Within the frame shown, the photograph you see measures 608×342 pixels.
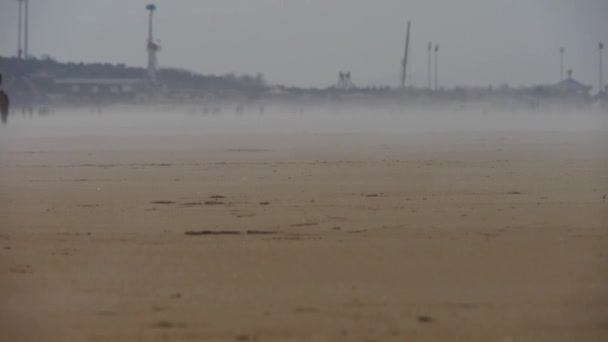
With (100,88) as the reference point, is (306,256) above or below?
below

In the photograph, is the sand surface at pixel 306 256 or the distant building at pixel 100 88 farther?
the distant building at pixel 100 88

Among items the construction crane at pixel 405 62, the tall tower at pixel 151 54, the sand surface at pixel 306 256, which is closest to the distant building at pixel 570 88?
the construction crane at pixel 405 62

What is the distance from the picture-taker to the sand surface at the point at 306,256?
549 cm

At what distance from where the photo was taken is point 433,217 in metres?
9.38

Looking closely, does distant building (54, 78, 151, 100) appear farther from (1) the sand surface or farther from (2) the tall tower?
(1) the sand surface

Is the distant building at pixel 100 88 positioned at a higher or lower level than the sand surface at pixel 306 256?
higher

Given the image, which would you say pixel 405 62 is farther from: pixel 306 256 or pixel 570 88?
pixel 306 256

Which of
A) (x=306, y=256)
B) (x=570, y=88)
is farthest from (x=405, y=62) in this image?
(x=306, y=256)

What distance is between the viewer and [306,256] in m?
7.29

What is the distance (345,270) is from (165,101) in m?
82.9

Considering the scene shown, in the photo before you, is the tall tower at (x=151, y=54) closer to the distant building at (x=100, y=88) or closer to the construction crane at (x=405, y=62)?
the distant building at (x=100, y=88)

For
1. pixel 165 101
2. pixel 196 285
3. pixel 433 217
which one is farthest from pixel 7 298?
pixel 165 101

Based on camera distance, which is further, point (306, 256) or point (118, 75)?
point (118, 75)

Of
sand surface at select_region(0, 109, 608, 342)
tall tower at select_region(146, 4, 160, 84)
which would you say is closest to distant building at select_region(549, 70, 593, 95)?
tall tower at select_region(146, 4, 160, 84)
